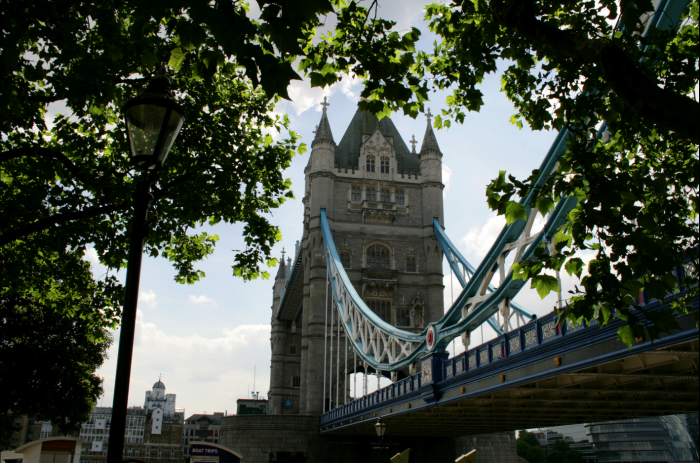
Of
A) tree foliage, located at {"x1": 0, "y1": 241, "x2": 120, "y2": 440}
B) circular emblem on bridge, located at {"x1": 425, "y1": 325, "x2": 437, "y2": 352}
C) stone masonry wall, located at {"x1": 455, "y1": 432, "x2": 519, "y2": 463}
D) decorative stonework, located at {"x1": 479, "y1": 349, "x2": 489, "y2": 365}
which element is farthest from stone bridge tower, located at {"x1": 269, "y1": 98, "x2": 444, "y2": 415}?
decorative stonework, located at {"x1": 479, "y1": 349, "x2": 489, "y2": 365}

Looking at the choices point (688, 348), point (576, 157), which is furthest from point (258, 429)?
point (576, 157)

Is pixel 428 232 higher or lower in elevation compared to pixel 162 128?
higher

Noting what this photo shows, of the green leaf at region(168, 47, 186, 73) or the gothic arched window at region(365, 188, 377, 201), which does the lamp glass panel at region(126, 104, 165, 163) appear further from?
the gothic arched window at region(365, 188, 377, 201)

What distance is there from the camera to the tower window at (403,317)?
3906 cm

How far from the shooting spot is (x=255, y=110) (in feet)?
41.9

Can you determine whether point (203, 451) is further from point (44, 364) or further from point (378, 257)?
point (378, 257)

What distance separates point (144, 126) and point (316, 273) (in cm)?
3469

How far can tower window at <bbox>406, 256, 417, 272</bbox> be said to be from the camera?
133 feet

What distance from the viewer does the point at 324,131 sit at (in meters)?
42.8

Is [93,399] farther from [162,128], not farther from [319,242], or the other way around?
[162,128]

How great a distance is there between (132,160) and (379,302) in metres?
35.5

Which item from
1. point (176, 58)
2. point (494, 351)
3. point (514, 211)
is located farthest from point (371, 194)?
point (176, 58)

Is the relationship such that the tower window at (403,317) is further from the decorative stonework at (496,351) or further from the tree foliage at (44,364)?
the decorative stonework at (496,351)

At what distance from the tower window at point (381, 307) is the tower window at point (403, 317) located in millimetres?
622
